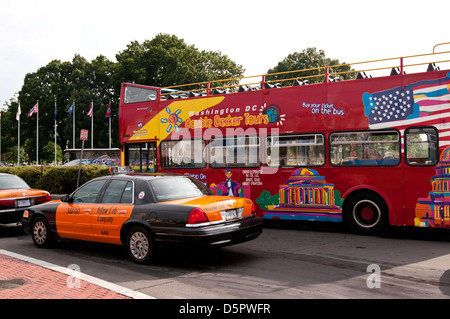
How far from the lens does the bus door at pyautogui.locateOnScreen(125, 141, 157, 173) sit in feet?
43.3

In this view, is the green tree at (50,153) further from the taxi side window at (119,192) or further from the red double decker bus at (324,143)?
the taxi side window at (119,192)

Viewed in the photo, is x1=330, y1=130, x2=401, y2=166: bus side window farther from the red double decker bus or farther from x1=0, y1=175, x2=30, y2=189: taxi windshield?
x1=0, y1=175, x2=30, y2=189: taxi windshield

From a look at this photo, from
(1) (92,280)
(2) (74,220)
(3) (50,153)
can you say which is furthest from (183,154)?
(3) (50,153)

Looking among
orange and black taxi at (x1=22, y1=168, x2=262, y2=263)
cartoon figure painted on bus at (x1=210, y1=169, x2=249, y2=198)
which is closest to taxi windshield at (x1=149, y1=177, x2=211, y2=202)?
orange and black taxi at (x1=22, y1=168, x2=262, y2=263)

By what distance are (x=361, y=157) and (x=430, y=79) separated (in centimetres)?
220

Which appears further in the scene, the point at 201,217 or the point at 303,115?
the point at 303,115

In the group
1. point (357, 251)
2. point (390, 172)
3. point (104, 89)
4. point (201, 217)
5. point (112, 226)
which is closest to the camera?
point (201, 217)

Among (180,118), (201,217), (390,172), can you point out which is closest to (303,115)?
(390,172)

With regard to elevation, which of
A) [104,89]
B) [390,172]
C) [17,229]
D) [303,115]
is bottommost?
[17,229]

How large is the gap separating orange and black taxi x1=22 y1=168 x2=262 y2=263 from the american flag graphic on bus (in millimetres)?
4022

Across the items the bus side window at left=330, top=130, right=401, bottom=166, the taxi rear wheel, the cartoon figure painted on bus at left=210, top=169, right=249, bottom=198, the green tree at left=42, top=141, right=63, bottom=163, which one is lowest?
the taxi rear wheel

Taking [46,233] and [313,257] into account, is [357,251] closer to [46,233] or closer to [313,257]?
[313,257]

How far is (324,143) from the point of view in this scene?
33.4 feet

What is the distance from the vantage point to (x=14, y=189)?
11133 millimetres
